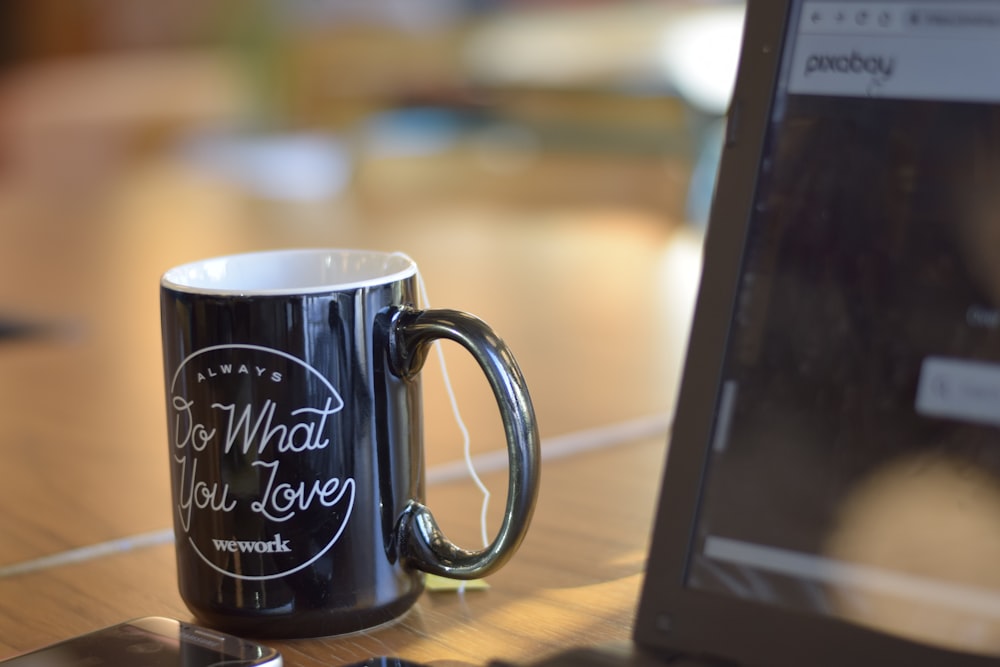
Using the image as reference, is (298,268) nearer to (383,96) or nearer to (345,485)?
(345,485)

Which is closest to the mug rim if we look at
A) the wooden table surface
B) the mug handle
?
the mug handle

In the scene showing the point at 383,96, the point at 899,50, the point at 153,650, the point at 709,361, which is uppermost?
the point at 383,96

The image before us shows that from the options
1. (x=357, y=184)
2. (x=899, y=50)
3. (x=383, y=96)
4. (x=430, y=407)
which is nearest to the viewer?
(x=899, y=50)

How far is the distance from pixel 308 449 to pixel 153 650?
0.08m

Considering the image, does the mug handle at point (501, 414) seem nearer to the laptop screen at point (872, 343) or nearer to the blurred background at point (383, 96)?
the laptop screen at point (872, 343)

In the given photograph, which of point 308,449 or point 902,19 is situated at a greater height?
point 902,19

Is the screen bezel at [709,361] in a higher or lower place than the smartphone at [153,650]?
higher

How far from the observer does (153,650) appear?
1.21 feet

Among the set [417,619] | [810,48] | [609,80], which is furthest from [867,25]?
[609,80]

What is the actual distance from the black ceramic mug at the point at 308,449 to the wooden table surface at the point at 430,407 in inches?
1.0

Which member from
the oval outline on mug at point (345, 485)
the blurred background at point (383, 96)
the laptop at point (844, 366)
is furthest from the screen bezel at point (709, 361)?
the blurred background at point (383, 96)

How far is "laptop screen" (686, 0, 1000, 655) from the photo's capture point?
0.34 metres

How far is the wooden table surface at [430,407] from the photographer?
1.40 ft

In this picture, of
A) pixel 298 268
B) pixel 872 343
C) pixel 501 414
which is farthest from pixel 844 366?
pixel 298 268
